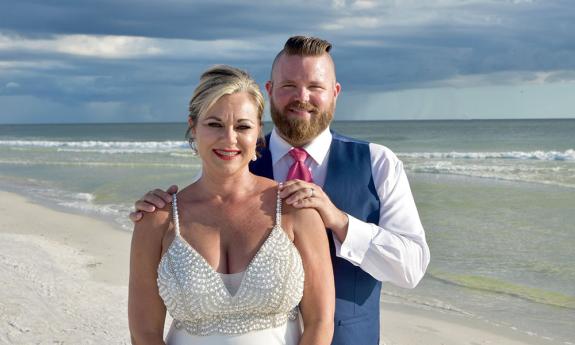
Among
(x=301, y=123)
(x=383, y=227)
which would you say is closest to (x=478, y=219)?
(x=383, y=227)

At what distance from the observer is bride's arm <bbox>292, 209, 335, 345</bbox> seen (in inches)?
105

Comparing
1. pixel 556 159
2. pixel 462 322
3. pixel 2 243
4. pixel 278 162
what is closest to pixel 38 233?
pixel 2 243

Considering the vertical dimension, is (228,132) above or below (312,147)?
above

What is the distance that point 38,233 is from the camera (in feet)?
36.2

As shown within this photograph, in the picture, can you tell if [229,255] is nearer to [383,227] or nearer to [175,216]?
[175,216]

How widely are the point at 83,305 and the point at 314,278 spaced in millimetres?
4814

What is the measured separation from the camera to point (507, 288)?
303 inches

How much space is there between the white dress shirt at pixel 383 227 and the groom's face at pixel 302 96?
0.08 meters

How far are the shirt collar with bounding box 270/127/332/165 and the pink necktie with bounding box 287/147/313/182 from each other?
0.03 meters

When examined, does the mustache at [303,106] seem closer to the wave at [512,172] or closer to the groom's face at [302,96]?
the groom's face at [302,96]

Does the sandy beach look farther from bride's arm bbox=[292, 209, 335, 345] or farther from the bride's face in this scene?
the bride's face

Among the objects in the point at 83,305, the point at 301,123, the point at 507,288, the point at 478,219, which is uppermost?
the point at 301,123

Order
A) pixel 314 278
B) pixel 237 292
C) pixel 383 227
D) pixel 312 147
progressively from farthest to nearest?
pixel 312 147 → pixel 383 227 → pixel 314 278 → pixel 237 292

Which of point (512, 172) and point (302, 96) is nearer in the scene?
point (302, 96)
